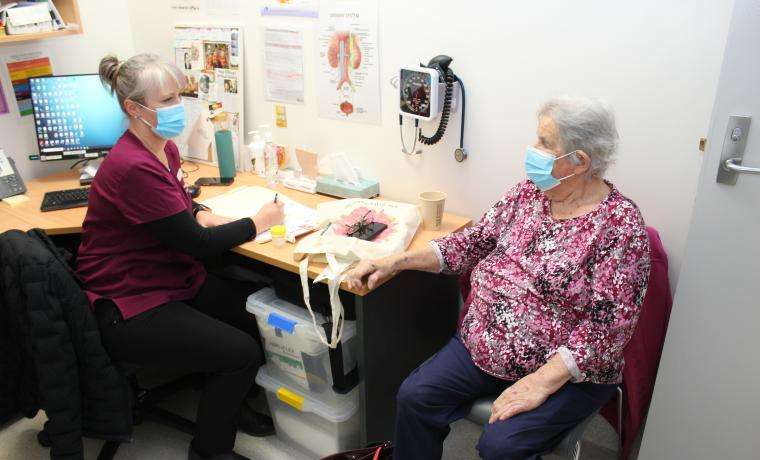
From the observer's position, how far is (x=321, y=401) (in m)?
1.98

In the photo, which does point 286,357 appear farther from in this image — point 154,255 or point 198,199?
point 198,199

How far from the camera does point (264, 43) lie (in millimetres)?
2484

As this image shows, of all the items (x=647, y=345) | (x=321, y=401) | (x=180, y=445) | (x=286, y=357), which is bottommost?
(x=180, y=445)

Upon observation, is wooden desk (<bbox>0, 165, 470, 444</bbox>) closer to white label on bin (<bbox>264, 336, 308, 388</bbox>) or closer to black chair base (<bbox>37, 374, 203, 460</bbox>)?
white label on bin (<bbox>264, 336, 308, 388</bbox>)

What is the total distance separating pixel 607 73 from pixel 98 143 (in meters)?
2.07

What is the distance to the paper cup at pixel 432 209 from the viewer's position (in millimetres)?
2006

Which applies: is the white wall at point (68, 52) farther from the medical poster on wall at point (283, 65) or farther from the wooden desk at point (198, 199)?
the medical poster on wall at point (283, 65)

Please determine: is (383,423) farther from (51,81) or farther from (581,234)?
(51,81)

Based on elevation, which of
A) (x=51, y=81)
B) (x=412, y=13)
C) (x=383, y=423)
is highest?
(x=412, y=13)

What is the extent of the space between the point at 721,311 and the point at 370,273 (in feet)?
3.08

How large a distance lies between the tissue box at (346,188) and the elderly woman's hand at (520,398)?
3.37 feet

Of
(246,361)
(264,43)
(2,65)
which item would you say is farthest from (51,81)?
(246,361)

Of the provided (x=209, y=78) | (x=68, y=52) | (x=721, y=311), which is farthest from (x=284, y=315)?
(x=68, y=52)

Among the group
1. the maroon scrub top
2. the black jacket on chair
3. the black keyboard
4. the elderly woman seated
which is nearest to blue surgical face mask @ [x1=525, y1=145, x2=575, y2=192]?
the elderly woman seated
